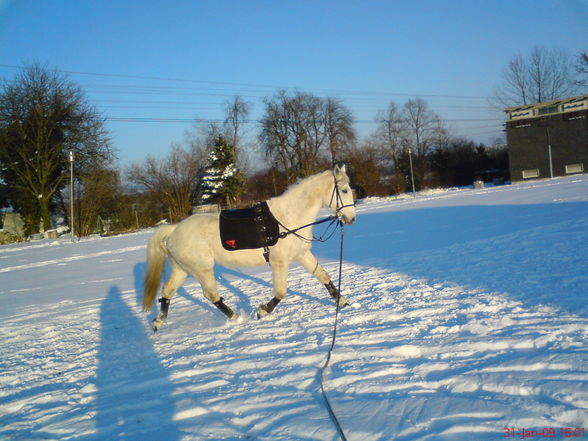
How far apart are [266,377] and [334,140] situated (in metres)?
46.7

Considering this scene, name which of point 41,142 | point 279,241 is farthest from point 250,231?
Result: point 41,142

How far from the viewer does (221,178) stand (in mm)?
41219

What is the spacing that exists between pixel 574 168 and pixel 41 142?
48750mm

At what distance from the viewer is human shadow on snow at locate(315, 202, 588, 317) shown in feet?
16.7

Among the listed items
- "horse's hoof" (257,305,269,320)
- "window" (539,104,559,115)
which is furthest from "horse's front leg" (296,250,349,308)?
"window" (539,104,559,115)

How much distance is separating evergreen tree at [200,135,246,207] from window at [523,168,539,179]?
30.7 meters

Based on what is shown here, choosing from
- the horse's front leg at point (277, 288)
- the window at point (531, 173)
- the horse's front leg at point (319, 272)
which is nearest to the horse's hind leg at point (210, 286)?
the horse's front leg at point (277, 288)

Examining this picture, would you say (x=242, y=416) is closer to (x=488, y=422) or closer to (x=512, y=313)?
(x=488, y=422)

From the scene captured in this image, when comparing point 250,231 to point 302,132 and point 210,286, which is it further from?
point 302,132

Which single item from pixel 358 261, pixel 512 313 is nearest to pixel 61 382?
pixel 512 313

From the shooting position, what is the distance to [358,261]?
29.5 ft

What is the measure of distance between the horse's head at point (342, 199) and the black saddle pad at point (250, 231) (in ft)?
2.83

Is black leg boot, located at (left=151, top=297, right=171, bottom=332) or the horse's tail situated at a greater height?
the horse's tail

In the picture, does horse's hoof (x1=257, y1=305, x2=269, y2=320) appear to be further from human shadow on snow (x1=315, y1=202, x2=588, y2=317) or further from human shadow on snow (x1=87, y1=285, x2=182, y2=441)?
human shadow on snow (x1=315, y1=202, x2=588, y2=317)
